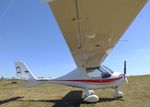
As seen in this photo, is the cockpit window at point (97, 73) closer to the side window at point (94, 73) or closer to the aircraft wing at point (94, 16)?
the side window at point (94, 73)

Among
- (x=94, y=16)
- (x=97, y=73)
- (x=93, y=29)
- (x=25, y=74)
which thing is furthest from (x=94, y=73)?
(x=94, y=16)

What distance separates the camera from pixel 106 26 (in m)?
6.26

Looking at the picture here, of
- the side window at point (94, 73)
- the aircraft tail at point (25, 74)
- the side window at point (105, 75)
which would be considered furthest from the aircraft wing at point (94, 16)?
the aircraft tail at point (25, 74)

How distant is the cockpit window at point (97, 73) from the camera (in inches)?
492

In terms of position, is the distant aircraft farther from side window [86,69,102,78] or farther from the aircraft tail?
the aircraft tail

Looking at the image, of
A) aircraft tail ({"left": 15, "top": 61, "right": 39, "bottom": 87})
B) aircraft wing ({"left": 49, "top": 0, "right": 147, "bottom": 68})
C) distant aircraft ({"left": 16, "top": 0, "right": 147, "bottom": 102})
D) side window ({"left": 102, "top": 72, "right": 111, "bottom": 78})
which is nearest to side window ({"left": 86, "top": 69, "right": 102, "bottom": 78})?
distant aircraft ({"left": 16, "top": 0, "right": 147, "bottom": 102})

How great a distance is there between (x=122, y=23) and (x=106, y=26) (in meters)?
0.49

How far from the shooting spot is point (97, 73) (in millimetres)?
12656

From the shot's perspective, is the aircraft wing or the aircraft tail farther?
A: the aircraft tail

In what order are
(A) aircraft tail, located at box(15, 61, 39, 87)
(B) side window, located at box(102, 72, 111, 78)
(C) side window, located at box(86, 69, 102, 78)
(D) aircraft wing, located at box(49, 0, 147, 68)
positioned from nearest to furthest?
1. (D) aircraft wing, located at box(49, 0, 147, 68)
2. (B) side window, located at box(102, 72, 111, 78)
3. (C) side window, located at box(86, 69, 102, 78)
4. (A) aircraft tail, located at box(15, 61, 39, 87)

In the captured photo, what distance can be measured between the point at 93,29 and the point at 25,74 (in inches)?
351

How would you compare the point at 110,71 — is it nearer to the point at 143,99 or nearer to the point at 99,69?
the point at 99,69

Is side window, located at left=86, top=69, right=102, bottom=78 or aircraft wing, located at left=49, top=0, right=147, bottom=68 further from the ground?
aircraft wing, located at left=49, top=0, right=147, bottom=68

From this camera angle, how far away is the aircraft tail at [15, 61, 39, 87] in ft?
46.2
